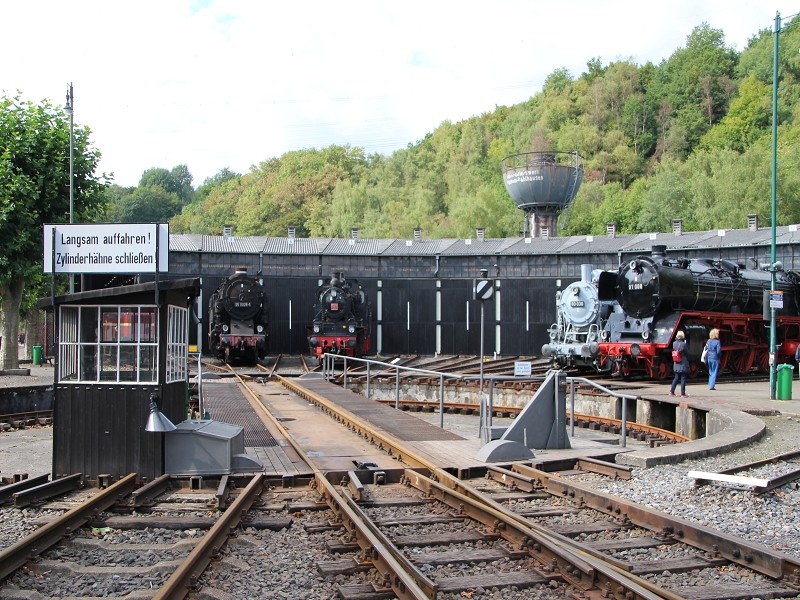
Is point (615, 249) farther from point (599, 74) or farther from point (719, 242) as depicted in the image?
point (599, 74)

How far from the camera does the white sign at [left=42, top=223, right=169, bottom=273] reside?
969cm

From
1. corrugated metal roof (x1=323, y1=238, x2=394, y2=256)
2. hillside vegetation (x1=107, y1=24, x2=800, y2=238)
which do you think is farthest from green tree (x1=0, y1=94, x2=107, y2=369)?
hillside vegetation (x1=107, y1=24, x2=800, y2=238)

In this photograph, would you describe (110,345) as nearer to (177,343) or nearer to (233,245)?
(177,343)

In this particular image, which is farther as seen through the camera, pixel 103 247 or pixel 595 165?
pixel 595 165

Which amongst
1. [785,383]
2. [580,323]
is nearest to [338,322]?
[580,323]

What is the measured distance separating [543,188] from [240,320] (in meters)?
33.0

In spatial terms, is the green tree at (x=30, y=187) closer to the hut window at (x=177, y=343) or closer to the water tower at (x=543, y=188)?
the hut window at (x=177, y=343)

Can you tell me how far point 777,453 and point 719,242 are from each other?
76.5 ft

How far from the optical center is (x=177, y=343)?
1043 centimetres

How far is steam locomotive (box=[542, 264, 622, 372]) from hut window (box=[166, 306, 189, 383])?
51.5ft

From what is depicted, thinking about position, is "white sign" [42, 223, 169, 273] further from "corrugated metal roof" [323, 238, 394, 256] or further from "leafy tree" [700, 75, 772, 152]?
"leafy tree" [700, 75, 772, 152]

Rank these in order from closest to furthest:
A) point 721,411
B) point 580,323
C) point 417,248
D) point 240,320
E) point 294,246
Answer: point 721,411, point 580,323, point 240,320, point 417,248, point 294,246

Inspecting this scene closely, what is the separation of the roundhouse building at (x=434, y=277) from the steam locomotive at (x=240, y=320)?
14.8 ft

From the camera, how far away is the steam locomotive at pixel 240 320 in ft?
101
